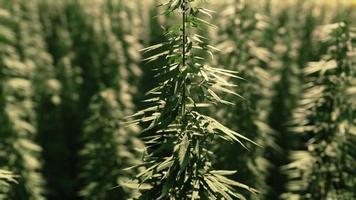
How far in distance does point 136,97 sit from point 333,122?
7170 millimetres

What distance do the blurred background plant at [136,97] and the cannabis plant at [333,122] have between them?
0.01 m

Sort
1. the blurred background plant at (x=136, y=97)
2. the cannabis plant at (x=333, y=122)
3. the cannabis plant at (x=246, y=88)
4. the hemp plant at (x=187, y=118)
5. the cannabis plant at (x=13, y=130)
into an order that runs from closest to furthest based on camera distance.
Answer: the hemp plant at (x=187, y=118)
the cannabis plant at (x=333, y=122)
the blurred background plant at (x=136, y=97)
the cannabis plant at (x=246, y=88)
the cannabis plant at (x=13, y=130)

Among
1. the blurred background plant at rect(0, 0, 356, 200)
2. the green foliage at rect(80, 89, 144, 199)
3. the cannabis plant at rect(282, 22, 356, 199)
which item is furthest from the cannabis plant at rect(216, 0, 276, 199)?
the green foliage at rect(80, 89, 144, 199)

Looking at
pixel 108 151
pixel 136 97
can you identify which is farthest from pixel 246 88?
pixel 136 97

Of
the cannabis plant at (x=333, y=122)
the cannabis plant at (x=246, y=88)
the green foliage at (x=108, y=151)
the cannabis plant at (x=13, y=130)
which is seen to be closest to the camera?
the cannabis plant at (x=333, y=122)

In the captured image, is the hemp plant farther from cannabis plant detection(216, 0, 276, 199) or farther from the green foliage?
the green foliage

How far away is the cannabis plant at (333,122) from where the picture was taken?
6527mm

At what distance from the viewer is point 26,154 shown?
9.16 metres

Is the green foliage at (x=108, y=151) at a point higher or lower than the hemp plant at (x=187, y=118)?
lower

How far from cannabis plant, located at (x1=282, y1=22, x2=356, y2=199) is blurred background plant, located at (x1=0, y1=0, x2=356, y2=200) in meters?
0.01

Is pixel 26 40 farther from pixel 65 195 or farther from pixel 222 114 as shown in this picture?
pixel 222 114

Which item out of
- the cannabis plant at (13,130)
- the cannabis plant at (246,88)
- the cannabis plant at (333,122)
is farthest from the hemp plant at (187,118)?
the cannabis plant at (13,130)

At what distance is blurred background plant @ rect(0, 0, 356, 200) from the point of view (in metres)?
6.72

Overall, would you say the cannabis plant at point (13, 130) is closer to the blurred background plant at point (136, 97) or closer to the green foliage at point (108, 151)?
the blurred background plant at point (136, 97)
